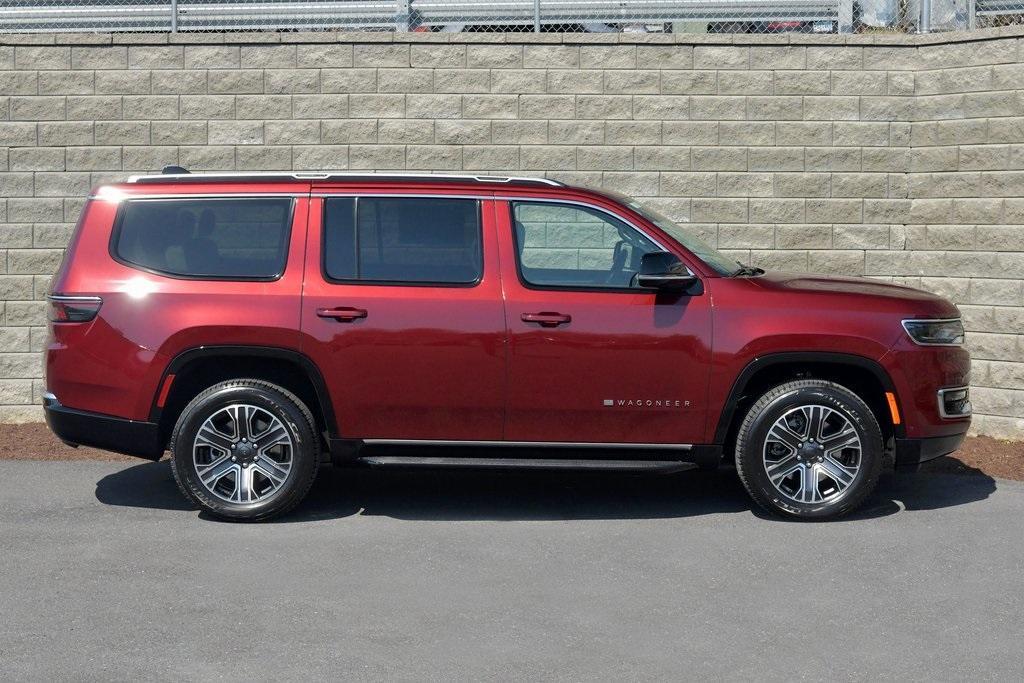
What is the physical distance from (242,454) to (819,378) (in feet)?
11.3

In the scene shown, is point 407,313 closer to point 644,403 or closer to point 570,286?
point 570,286

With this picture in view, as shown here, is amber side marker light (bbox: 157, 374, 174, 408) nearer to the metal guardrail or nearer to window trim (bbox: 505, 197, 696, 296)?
window trim (bbox: 505, 197, 696, 296)

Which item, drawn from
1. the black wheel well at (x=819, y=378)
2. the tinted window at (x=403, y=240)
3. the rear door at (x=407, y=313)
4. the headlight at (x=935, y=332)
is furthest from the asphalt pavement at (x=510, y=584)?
the tinted window at (x=403, y=240)

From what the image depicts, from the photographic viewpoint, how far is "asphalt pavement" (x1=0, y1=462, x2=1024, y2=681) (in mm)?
5281

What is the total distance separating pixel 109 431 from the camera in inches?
305

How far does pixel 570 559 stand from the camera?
22.6 feet

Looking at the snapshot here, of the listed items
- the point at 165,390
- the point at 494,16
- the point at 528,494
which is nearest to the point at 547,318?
the point at 528,494

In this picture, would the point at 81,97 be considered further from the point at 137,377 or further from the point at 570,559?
the point at 570,559

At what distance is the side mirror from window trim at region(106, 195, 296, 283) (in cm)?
207

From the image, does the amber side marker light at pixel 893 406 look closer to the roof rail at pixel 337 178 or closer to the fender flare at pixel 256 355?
the roof rail at pixel 337 178

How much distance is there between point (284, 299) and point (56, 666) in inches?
116

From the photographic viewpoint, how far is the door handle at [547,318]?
7598mm

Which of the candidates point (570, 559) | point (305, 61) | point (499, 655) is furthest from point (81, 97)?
point (499, 655)

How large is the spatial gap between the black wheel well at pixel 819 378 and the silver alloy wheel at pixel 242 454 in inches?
102
